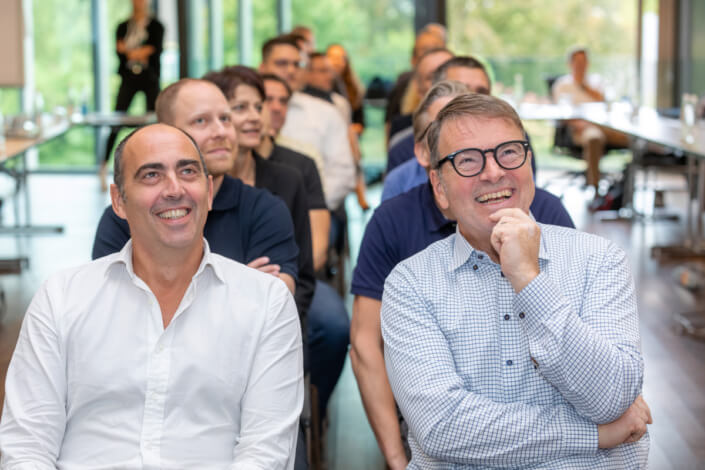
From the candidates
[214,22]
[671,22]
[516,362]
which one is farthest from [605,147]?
[516,362]

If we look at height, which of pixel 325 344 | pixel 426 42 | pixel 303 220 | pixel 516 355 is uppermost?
pixel 426 42

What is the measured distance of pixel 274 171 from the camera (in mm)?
3496

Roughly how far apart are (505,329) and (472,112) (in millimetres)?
467

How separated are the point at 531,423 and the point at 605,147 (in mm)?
7923

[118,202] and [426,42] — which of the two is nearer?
[118,202]

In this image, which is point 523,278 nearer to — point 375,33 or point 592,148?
point 592,148

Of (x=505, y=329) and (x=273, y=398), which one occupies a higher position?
(x=505, y=329)

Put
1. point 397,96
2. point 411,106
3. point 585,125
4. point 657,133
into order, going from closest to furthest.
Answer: point 411,106
point 657,133
point 397,96
point 585,125

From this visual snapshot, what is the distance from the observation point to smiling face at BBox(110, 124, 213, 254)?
82.3 inches

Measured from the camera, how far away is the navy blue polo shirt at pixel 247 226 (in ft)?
9.41

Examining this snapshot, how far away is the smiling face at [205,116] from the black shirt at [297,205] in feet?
1.04

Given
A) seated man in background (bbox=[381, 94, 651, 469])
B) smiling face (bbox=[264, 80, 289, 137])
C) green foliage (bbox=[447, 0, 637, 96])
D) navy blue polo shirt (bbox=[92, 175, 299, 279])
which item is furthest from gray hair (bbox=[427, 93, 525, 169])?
green foliage (bbox=[447, 0, 637, 96])

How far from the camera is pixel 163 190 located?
210 cm

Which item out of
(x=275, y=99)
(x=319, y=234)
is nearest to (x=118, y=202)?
(x=319, y=234)
